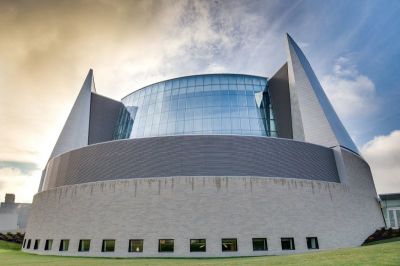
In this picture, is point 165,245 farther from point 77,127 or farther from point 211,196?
point 77,127

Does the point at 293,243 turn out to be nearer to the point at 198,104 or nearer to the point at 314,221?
the point at 314,221

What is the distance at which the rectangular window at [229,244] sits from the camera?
22.3 metres

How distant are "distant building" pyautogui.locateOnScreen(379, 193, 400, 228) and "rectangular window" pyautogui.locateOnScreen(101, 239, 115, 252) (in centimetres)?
4480

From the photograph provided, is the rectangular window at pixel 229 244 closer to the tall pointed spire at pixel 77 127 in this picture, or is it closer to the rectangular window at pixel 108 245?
the rectangular window at pixel 108 245

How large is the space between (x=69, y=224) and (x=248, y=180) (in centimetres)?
1661

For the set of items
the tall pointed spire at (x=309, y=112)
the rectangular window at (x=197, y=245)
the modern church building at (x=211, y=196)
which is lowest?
the rectangular window at (x=197, y=245)

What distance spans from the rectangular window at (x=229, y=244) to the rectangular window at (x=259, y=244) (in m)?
1.59

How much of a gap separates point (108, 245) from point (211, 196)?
30.7 feet

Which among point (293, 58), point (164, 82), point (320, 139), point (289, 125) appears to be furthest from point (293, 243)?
point (164, 82)

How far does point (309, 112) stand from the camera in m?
33.4

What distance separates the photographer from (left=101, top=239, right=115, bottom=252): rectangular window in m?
23.4

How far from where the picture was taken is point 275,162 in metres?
26.1

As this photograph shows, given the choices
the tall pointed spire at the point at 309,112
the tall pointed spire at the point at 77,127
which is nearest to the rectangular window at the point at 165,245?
the tall pointed spire at the point at 309,112

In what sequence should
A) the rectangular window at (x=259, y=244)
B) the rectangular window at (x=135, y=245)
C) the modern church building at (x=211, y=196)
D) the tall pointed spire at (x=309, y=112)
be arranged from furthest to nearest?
the tall pointed spire at (x=309, y=112) < the modern church building at (x=211, y=196) < the rectangular window at (x=135, y=245) < the rectangular window at (x=259, y=244)
